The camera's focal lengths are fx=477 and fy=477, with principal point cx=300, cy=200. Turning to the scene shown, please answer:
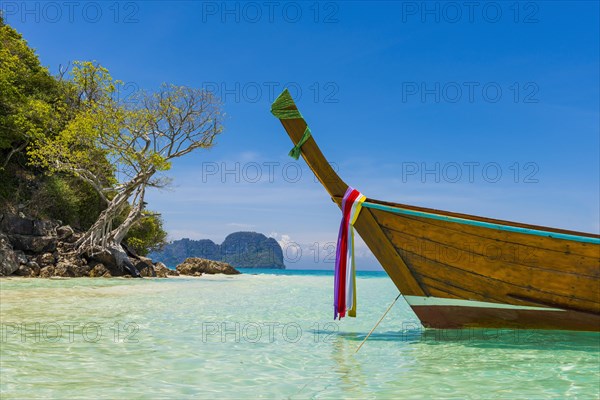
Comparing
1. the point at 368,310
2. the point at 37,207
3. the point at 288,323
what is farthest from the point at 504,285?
the point at 37,207

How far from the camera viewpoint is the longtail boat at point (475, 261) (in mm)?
5559

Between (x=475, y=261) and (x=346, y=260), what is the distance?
1.60m

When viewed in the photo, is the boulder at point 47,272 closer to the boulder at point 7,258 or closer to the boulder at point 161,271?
the boulder at point 7,258

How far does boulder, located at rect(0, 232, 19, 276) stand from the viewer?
17.5 m

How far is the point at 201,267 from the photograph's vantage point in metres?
31.4

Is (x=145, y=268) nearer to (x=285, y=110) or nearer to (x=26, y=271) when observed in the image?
(x=26, y=271)

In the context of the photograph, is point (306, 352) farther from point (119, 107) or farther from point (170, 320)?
point (119, 107)

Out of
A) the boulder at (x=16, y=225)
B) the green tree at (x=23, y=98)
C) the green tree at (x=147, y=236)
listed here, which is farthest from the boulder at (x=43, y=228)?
the green tree at (x=147, y=236)

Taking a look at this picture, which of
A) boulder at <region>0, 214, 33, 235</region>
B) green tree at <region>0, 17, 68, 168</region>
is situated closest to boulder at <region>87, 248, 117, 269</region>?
boulder at <region>0, 214, 33, 235</region>

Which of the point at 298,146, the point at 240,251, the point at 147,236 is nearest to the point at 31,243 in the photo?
the point at 147,236

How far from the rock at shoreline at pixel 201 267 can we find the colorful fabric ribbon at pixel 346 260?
23.8m

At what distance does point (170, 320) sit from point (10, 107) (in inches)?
811

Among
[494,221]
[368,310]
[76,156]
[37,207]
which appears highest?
[76,156]

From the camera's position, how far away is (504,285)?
5.81m
